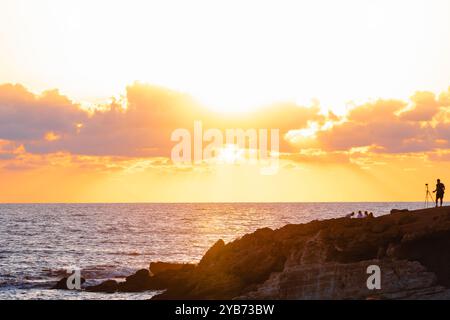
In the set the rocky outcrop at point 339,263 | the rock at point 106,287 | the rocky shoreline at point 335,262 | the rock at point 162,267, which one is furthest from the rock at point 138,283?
the rocky outcrop at point 339,263

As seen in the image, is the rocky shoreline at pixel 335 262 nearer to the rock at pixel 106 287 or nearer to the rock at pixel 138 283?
the rock at pixel 138 283

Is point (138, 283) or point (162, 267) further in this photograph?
point (162, 267)

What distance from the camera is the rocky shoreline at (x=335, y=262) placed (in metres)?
33.7

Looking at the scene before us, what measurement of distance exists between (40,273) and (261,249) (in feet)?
104

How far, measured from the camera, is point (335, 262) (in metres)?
36.2

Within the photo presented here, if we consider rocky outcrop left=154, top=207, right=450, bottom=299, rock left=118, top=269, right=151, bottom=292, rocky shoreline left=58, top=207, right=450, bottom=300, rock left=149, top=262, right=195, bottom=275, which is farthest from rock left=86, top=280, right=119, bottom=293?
rocky outcrop left=154, top=207, right=450, bottom=299

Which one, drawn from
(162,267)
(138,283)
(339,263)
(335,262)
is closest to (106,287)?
(138,283)

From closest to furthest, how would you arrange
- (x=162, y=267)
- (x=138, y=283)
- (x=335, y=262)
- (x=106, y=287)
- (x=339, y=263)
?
(x=339, y=263) → (x=335, y=262) → (x=138, y=283) → (x=106, y=287) → (x=162, y=267)

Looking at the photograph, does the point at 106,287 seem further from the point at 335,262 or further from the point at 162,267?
the point at 335,262

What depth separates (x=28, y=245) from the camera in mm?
95125

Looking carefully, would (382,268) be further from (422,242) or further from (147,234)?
(147,234)
